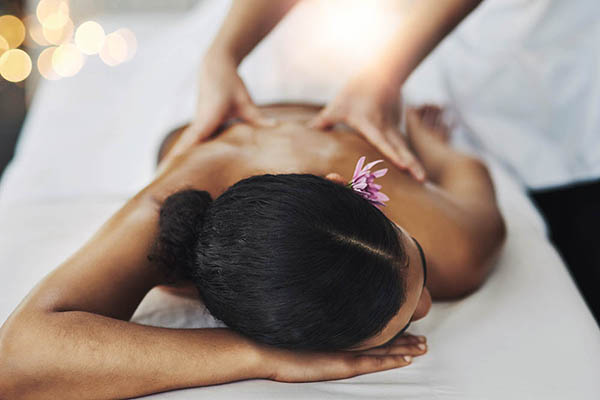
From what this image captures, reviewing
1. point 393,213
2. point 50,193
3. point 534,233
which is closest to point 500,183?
point 534,233

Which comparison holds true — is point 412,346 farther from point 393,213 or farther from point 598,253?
point 598,253

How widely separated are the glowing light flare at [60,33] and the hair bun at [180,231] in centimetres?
226

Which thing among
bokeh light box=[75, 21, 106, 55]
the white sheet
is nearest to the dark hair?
the white sheet

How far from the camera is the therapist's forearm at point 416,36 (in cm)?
121

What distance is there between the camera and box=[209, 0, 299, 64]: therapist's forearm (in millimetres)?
1321

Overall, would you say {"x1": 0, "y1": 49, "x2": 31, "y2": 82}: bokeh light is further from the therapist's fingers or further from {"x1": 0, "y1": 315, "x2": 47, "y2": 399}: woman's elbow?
{"x1": 0, "y1": 315, "x2": 47, "y2": 399}: woman's elbow

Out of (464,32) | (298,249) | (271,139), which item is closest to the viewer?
(298,249)

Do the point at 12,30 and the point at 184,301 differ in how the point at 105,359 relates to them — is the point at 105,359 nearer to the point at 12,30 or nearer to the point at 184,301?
the point at 184,301

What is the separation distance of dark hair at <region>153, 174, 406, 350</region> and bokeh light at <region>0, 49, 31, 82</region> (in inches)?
102

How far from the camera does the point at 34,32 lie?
2945mm

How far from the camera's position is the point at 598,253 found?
1.59 m

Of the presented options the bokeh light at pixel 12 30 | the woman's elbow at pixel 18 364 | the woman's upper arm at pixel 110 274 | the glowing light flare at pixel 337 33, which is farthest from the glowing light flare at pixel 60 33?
the woman's elbow at pixel 18 364

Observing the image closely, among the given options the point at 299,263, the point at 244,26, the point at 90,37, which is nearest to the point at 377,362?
the point at 299,263

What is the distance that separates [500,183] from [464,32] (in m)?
0.49
